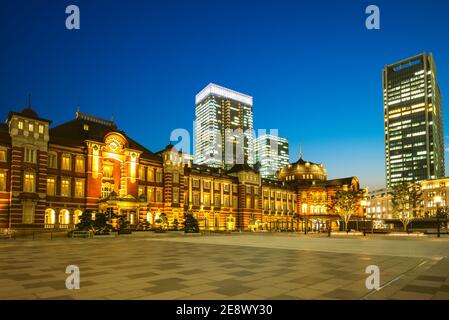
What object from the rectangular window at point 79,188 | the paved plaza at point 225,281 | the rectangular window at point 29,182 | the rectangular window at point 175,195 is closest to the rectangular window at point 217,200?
the rectangular window at point 175,195

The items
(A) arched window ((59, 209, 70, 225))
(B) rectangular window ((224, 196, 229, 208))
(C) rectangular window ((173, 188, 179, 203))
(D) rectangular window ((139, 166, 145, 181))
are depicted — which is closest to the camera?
(A) arched window ((59, 209, 70, 225))

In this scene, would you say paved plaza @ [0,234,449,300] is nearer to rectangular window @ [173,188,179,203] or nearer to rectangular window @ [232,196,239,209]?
rectangular window @ [173,188,179,203]

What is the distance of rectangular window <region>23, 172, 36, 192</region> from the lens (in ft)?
140

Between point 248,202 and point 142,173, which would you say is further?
point 248,202

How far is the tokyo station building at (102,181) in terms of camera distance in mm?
42125

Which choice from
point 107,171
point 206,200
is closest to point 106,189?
point 107,171

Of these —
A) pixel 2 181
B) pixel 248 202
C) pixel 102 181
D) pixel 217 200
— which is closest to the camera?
pixel 2 181

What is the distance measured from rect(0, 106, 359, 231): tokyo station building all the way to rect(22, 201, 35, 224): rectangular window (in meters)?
0.10

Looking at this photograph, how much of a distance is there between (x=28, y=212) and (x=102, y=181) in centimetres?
1165

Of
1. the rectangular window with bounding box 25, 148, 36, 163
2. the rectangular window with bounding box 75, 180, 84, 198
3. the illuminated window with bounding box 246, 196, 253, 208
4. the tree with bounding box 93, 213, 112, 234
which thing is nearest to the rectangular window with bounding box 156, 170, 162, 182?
the rectangular window with bounding box 75, 180, 84, 198

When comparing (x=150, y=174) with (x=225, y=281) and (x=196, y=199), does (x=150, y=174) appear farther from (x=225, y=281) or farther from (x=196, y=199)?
(x=225, y=281)

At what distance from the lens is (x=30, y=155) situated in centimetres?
4331
